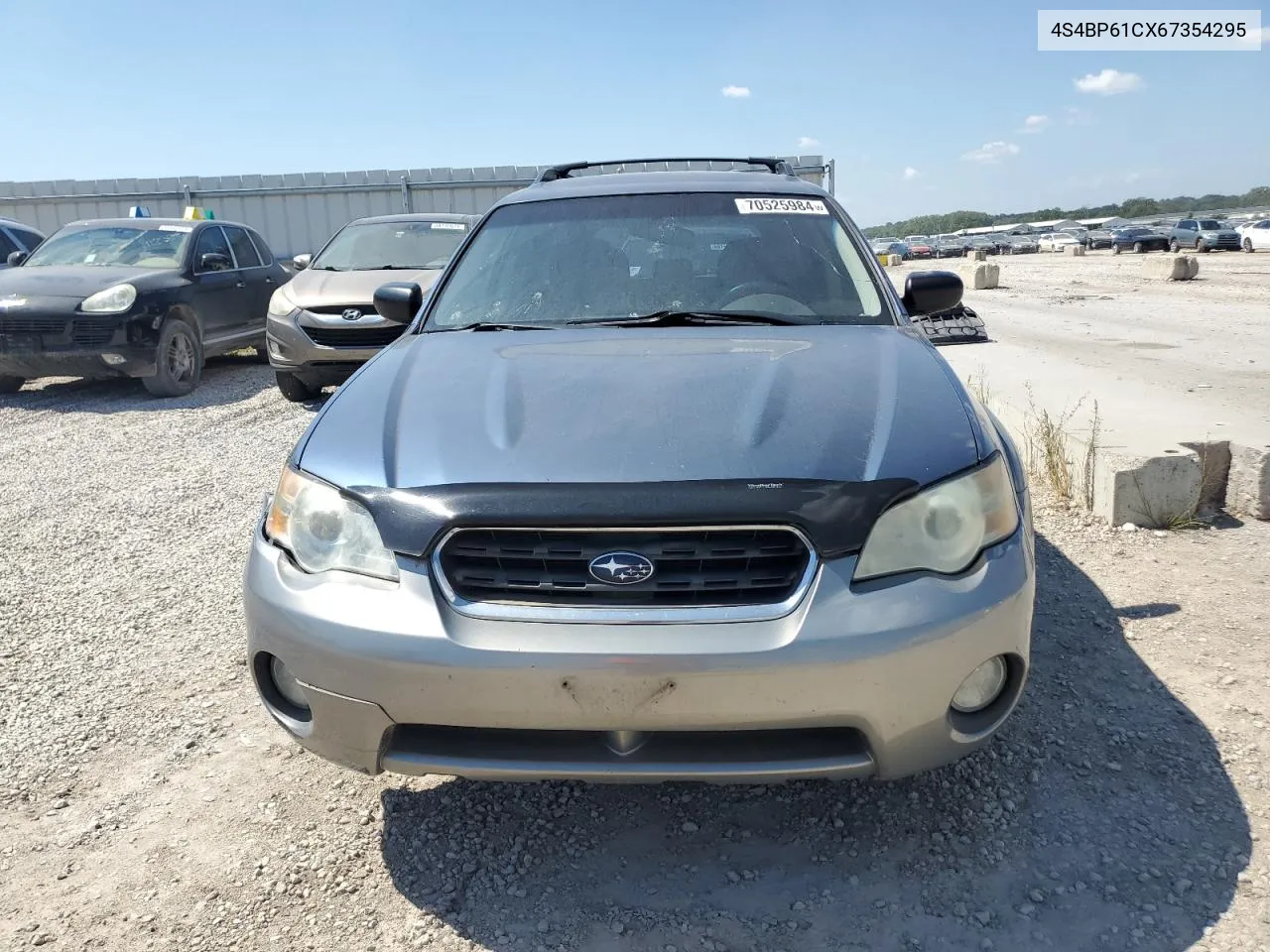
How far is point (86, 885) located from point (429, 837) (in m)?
0.77

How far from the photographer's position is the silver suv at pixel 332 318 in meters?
7.89

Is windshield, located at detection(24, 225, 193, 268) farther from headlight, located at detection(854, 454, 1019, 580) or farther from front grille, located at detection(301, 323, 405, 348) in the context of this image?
headlight, located at detection(854, 454, 1019, 580)

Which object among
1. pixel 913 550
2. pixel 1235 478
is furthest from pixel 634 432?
pixel 1235 478

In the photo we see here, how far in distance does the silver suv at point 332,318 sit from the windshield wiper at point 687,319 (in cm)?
456

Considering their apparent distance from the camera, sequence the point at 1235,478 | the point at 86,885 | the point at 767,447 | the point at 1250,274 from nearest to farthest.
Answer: the point at 767,447 < the point at 86,885 < the point at 1235,478 < the point at 1250,274

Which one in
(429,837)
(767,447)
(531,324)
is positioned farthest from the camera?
(531,324)

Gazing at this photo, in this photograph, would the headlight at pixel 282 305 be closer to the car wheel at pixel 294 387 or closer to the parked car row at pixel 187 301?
the parked car row at pixel 187 301

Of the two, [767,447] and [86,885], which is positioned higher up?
[767,447]

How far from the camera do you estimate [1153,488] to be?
14.2 feet

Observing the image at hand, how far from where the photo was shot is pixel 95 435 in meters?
7.20

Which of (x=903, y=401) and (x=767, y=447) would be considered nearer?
(x=767, y=447)

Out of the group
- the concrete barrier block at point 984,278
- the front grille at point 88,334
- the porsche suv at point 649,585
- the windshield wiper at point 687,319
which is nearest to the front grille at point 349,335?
the front grille at point 88,334

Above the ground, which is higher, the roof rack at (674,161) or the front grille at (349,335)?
the roof rack at (674,161)

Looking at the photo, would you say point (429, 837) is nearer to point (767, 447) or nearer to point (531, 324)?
A: point (767, 447)
